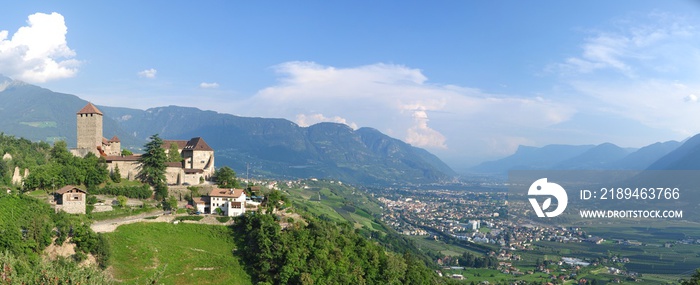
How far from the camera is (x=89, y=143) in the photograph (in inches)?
1918

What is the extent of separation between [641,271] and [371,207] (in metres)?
87.6

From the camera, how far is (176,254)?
1331 inches

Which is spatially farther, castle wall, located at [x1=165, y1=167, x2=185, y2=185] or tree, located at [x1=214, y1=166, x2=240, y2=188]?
tree, located at [x1=214, y1=166, x2=240, y2=188]

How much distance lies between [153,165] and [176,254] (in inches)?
568

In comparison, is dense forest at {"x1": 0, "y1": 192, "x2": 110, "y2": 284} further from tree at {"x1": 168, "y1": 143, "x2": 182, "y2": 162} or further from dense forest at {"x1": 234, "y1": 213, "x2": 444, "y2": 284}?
tree at {"x1": 168, "y1": 143, "x2": 182, "y2": 162}

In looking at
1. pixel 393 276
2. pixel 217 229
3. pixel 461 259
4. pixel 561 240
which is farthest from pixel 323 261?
pixel 561 240

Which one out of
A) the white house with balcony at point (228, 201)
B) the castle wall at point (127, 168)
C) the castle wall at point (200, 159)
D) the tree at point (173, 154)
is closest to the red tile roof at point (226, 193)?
the white house with balcony at point (228, 201)

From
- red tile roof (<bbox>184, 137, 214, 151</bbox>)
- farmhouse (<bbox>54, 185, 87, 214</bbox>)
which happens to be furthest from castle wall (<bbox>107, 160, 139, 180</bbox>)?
farmhouse (<bbox>54, 185, 87, 214</bbox>)

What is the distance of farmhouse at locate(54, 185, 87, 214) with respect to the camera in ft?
120

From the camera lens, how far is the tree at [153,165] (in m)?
44.7

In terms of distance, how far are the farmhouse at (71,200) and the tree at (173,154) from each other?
12.6 meters

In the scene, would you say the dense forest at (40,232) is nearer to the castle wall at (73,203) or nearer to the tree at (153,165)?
the castle wall at (73,203)

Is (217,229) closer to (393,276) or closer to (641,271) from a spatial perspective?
(393,276)

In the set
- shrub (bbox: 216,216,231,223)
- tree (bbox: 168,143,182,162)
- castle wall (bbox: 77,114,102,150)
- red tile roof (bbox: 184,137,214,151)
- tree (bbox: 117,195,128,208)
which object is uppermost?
castle wall (bbox: 77,114,102,150)
